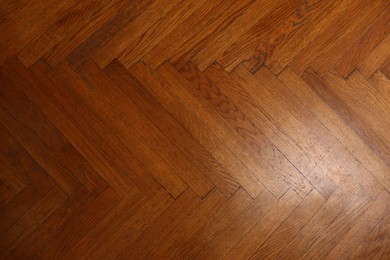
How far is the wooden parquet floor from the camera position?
5.49ft

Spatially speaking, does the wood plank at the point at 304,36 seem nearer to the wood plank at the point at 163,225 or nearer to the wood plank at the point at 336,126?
the wood plank at the point at 336,126

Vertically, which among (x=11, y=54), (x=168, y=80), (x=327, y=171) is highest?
(x=11, y=54)

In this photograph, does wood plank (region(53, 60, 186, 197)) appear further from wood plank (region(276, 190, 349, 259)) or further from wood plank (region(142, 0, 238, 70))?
wood plank (region(276, 190, 349, 259))

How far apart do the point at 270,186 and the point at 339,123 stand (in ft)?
1.18

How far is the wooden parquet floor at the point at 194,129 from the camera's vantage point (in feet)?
5.49

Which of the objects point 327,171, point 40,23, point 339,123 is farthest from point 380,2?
point 40,23

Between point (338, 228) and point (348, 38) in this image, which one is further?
point (348, 38)

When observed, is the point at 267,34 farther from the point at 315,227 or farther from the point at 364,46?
the point at 315,227

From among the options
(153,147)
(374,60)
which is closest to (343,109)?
(374,60)

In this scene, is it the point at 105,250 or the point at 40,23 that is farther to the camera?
the point at 40,23

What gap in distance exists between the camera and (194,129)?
1737 mm

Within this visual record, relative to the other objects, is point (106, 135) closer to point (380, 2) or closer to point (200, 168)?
point (200, 168)

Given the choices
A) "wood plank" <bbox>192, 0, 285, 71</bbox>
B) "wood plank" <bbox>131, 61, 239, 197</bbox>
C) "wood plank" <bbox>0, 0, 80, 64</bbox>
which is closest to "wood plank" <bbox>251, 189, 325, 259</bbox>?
"wood plank" <bbox>131, 61, 239, 197</bbox>

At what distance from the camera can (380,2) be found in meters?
1.85
